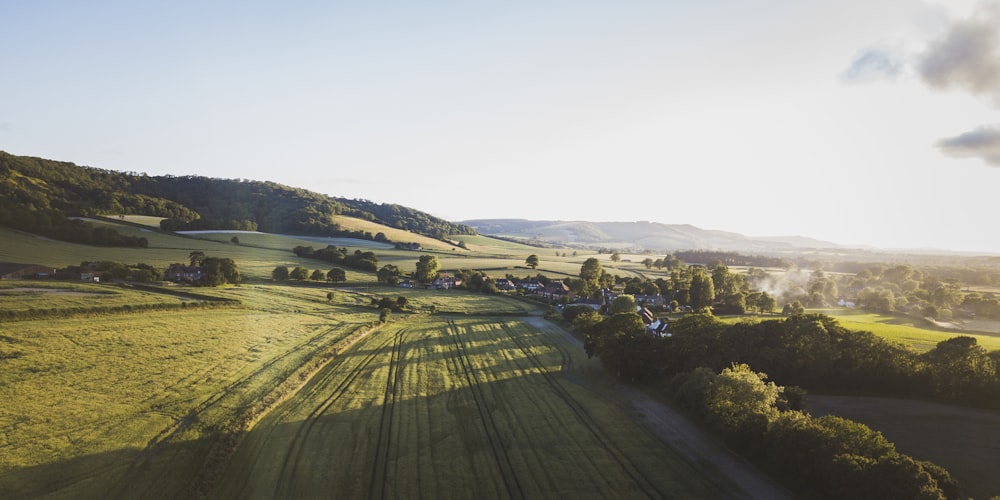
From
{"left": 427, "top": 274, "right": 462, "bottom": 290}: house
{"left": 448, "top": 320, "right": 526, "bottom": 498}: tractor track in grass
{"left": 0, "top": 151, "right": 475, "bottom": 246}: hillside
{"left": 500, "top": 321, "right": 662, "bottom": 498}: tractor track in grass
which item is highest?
{"left": 0, "top": 151, "right": 475, "bottom": 246}: hillside

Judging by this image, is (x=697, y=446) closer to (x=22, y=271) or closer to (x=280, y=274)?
(x=22, y=271)

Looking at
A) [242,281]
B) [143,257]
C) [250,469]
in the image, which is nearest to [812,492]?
[250,469]

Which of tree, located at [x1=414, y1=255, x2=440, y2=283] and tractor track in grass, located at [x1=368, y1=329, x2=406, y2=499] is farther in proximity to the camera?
tree, located at [x1=414, y1=255, x2=440, y2=283]

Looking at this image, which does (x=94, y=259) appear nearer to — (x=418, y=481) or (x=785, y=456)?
(x=418, y=481)

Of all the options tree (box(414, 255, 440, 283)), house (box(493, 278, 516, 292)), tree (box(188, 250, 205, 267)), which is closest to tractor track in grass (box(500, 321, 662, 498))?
house (box(493, 278, 516, 292))

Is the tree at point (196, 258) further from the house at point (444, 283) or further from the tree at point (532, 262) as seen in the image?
the tree at point (532, 262)

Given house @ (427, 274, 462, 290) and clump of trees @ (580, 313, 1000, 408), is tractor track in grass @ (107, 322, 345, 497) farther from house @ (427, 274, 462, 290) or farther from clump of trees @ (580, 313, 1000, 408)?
house @ (427, 274, 462, 290)
